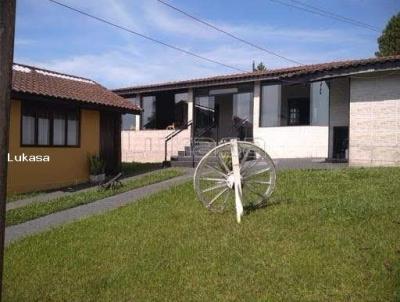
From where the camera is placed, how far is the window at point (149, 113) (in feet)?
84.1

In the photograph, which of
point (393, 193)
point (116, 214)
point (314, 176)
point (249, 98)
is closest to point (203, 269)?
point (116, 214)

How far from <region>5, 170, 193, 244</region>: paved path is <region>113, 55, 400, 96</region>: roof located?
626 cm

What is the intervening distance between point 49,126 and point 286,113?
30.0 feet

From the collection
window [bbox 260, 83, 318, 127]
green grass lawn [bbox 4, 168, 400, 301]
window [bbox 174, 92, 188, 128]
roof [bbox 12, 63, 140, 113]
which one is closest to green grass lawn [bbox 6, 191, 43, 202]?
roof [bbox 12, 63, 140, 113]

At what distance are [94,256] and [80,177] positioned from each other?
1036 centimetres

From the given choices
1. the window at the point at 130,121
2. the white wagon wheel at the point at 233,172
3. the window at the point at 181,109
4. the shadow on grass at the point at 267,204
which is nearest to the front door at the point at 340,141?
the window at the point at 181,109

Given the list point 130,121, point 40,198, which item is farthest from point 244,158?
point 130,121

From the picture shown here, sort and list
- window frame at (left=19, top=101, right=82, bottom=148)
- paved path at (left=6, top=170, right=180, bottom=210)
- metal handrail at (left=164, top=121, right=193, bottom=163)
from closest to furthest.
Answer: paved path at (left=6, top=170, right=180, bottom=210) → window frame at (left=19, top=101, right=82, bottom=148) → metal handrail at (left=164, top=121, right=193, bottom=163)

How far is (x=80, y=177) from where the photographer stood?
670 inches

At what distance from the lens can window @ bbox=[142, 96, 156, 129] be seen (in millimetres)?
25641

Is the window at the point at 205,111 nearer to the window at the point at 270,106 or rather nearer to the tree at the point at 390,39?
the window at the point at 270,106

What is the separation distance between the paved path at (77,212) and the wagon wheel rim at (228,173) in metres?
2.67

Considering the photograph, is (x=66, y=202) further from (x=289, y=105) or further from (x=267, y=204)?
(x=289, y=105)

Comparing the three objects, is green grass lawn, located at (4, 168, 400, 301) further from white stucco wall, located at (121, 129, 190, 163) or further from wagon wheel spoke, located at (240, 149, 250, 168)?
white stucco wall, located at (121, 129, 190, 163)
